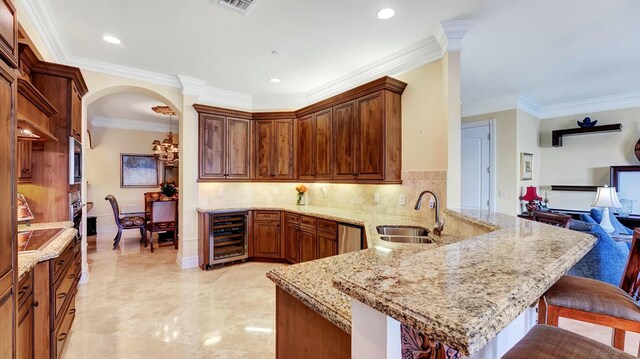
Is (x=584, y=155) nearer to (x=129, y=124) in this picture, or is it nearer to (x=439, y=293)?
(x=439, y=293)

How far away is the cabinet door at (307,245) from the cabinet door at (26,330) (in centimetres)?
271

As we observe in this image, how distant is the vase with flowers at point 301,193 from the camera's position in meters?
4.71

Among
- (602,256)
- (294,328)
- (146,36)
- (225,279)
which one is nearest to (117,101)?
(146,36)

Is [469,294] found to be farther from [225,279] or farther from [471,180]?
[471,180]

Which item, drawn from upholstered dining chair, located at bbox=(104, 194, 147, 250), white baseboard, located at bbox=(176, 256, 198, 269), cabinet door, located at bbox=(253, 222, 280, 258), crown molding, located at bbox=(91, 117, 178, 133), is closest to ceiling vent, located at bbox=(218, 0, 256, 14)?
cabinet door, located at bbox=(253, 222, 280, 258)

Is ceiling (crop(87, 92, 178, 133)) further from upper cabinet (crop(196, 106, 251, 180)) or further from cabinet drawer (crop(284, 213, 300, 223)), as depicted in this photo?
cabinet drawer (crop(284, 213, 300, 223))

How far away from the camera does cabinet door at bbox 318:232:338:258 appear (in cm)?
350

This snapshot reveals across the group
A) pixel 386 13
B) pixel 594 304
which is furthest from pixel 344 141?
pixel 594 304

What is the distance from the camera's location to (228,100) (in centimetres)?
472

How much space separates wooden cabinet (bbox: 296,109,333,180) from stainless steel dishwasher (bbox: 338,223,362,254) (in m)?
0.86

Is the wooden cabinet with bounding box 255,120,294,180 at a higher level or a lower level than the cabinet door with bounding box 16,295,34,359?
higher

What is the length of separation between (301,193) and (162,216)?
2.72 m

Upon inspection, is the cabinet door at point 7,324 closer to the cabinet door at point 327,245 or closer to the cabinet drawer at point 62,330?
the cabinet drawer at point 62,330

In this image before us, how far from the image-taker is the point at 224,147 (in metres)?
4.48
